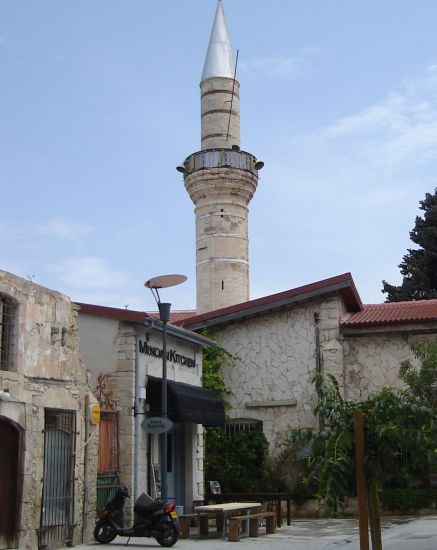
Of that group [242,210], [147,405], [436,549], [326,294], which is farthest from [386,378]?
[242,210]

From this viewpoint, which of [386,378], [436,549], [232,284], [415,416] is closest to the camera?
[415,416]

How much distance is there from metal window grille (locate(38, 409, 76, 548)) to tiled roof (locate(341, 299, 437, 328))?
10.8 meters

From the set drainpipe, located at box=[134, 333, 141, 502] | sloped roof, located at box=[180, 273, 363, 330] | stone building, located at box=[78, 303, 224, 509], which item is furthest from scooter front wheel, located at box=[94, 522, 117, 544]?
sloped roof, located at box=[180, 273, 363, 330]

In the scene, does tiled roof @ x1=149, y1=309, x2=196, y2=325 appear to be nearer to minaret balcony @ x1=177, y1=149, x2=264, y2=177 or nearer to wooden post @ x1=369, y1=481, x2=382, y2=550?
minaret balcony @ x1=177, y1=149, x2=264, y2=177

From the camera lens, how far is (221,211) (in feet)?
106

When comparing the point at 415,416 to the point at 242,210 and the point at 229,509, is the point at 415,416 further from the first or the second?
the point at 242,210

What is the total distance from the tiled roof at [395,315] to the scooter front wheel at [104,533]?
10764mm

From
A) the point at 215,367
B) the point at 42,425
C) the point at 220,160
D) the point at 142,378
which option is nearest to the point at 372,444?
the point at 42,425

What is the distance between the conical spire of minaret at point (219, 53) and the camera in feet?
116

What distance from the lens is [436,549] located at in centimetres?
1220

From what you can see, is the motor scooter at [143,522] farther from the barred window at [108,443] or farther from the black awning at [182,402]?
the black awning at [182,402]

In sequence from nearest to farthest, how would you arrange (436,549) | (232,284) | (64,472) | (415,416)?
(415,416)
(436,549)
(64,472)
(232,284)

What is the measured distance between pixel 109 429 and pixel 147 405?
1.11m

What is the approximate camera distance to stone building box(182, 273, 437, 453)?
21953mm
